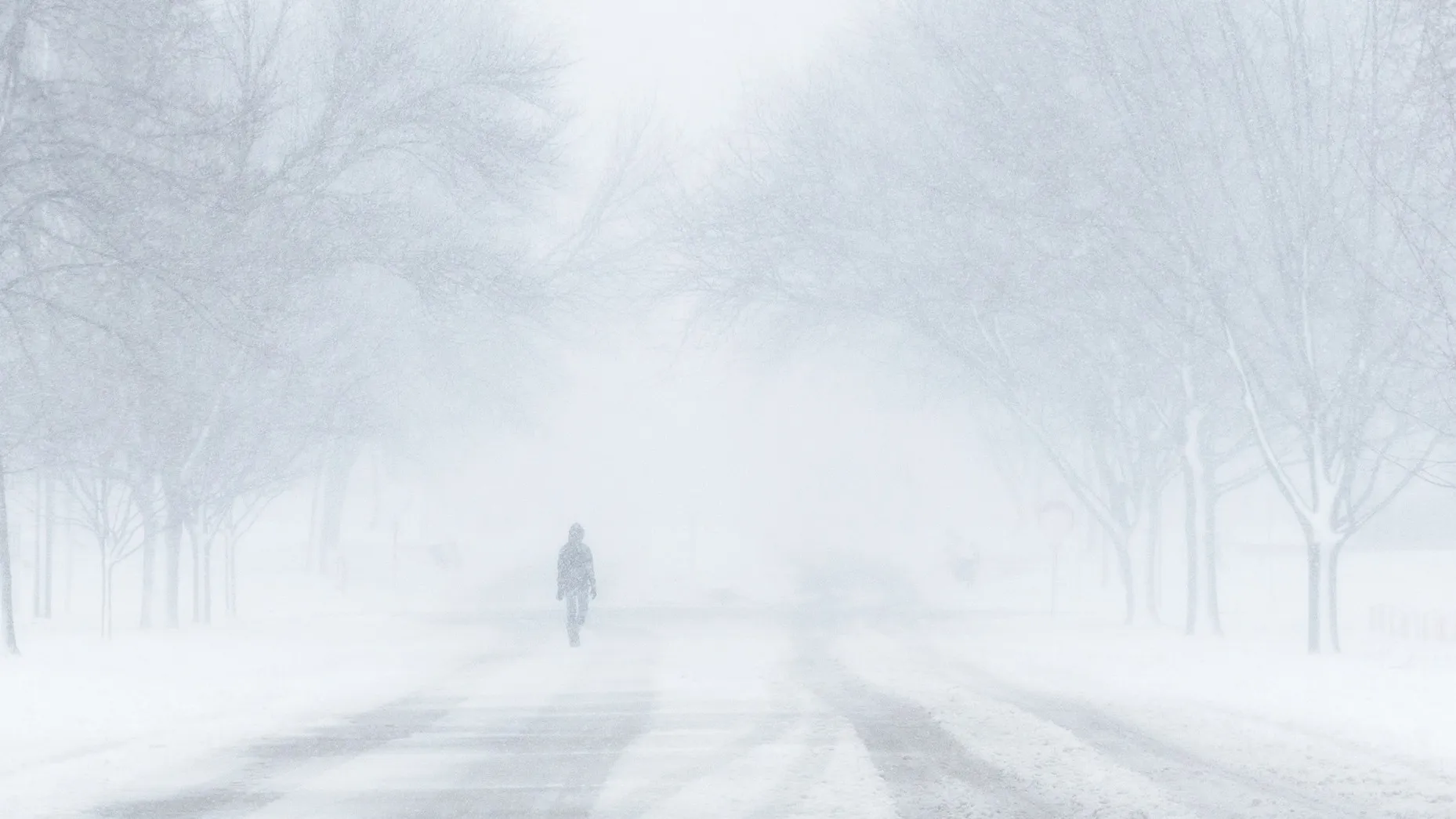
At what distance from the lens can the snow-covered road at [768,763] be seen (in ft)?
30.6

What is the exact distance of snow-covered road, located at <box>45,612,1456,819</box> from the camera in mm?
9336

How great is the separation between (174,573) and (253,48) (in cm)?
844

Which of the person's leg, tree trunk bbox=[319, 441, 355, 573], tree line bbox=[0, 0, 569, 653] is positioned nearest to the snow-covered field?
the person's leg

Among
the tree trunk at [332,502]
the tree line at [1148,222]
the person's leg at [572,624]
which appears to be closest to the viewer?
the tree line at [1148,222]

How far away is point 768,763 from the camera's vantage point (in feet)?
35.8

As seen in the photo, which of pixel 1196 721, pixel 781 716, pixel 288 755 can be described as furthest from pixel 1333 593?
pixel 288 755

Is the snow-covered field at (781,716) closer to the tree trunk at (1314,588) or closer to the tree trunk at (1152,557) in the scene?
the tree trunk at (1314,588)

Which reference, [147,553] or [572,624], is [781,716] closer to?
[572,624]

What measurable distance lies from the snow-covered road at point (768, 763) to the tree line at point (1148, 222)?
612 centimetres

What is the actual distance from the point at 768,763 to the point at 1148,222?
42.4ft

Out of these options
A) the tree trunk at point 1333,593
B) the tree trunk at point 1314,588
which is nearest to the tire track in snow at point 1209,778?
the tree trunk at point 1314,588

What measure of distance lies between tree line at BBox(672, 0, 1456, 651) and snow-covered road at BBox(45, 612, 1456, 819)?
241 inches

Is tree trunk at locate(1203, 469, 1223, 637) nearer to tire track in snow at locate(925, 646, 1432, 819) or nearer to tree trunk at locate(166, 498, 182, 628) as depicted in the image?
tire track in snow at locate(925, 646, 1432, 819)

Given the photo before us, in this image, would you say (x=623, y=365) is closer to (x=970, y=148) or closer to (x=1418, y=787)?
(x=970, y=148)
